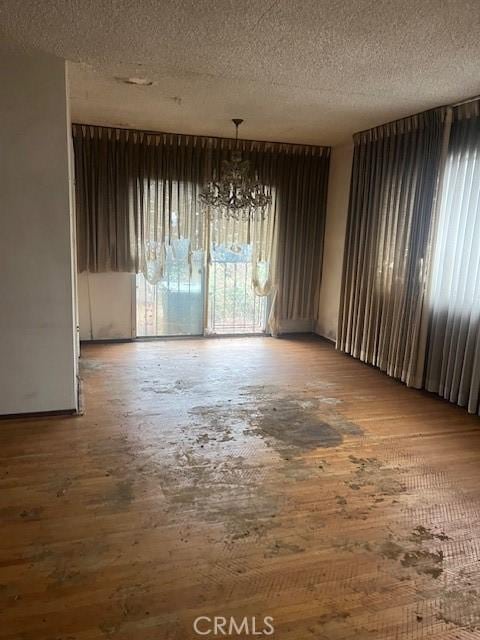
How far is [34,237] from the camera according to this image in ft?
11.0

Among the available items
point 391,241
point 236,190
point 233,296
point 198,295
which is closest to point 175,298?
point 198,295

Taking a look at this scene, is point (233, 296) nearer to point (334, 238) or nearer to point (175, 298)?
point (175, 298)

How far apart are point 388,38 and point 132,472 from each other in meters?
2.99

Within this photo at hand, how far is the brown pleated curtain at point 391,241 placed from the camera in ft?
14.3

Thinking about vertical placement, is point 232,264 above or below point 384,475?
Result: above

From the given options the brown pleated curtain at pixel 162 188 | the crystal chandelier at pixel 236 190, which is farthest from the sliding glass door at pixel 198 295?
the crystal chandelier at pixel 236 190

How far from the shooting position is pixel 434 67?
3.16m

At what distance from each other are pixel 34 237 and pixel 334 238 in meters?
4.03

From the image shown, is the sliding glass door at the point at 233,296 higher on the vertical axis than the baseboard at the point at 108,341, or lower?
higher

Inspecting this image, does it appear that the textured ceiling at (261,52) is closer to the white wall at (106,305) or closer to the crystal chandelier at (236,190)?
the crystal chandelier at (236,190)

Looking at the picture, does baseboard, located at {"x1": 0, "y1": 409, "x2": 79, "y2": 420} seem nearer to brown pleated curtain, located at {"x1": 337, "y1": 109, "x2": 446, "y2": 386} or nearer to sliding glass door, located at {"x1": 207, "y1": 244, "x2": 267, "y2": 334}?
sliding glass door, located at {"x1": 207, "y1": 244, "x2": 267, "y2": 334}

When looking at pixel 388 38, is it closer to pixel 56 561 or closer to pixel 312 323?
pixel 56 561

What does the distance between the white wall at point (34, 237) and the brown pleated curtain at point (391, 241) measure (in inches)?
121

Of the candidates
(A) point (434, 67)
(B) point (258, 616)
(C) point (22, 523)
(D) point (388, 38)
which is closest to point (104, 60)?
(D) point (388, 38)
